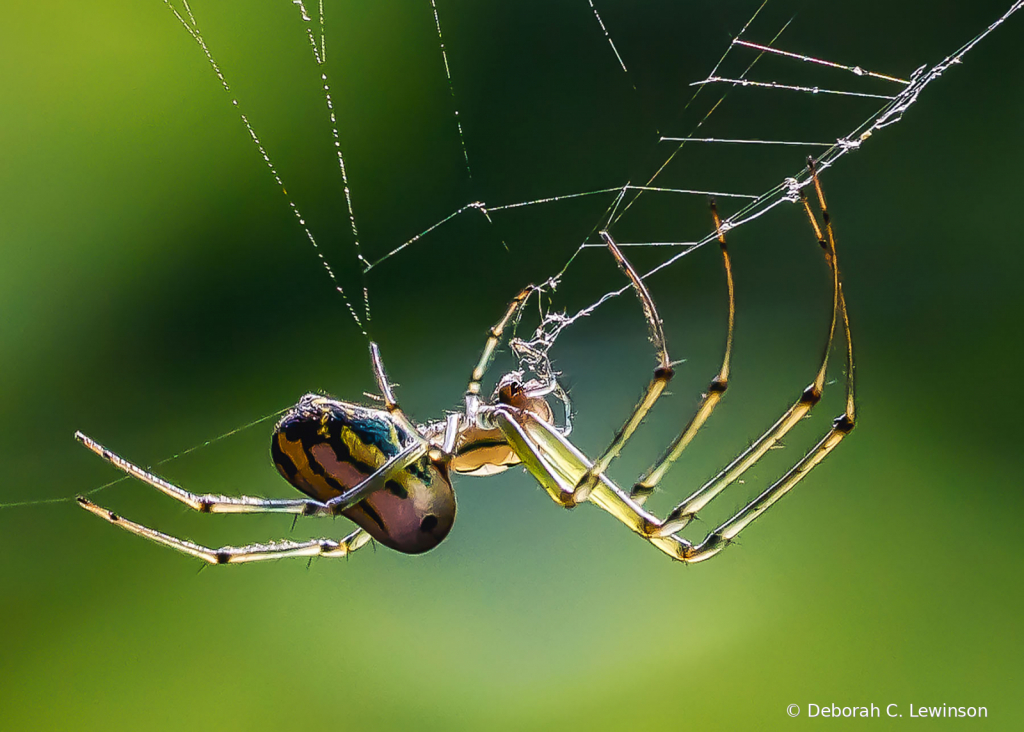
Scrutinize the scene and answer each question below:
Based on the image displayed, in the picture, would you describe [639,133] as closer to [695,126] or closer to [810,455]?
[695,126]

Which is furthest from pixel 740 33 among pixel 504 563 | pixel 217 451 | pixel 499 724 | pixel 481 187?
pixel 499 724

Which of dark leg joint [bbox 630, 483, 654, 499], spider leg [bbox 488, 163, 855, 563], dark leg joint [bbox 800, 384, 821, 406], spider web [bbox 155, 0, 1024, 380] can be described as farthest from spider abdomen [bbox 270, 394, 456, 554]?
spider web [bbox 155, 0, 1024, 380]

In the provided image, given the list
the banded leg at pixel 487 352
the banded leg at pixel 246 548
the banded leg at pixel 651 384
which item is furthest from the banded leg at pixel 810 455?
the banded leg at pixel 246 548

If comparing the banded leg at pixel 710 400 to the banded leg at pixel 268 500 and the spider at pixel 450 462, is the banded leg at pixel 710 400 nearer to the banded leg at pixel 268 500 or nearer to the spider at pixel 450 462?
the spider at pixel 450 462

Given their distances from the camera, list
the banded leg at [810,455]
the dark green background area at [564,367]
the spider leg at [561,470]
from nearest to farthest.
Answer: the banded leg at [810,455], the spider leg at [561,470], the dark green background area at [564,367]

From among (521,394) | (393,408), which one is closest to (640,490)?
(521,394)
